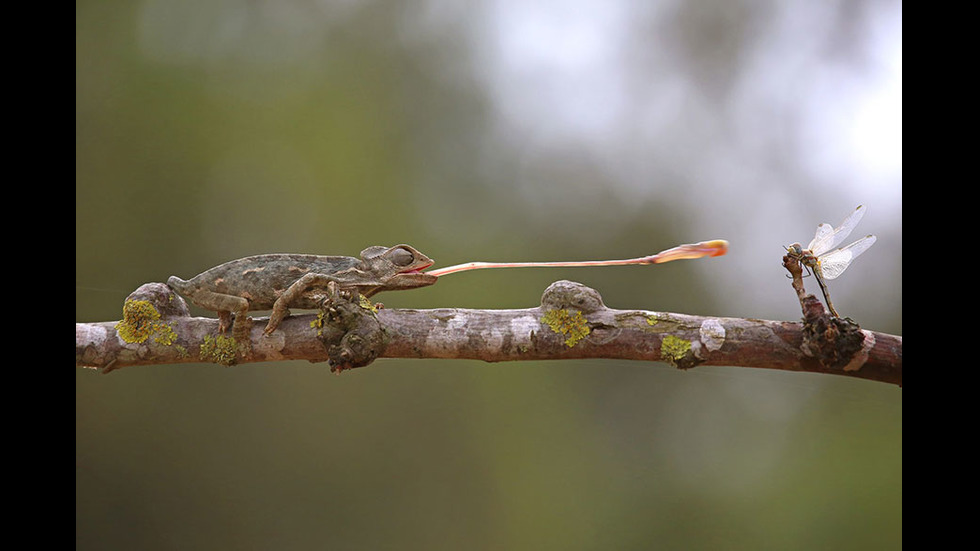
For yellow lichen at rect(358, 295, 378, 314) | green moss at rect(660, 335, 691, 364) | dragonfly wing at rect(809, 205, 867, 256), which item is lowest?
green moss at rect(660, 335, 691, 364)

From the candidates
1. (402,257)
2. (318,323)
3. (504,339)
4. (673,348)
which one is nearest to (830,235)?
(673,348)

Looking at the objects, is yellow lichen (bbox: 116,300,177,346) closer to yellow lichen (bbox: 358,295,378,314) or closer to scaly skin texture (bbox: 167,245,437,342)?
scaly skin texture (bbox: 167,245,437,342)

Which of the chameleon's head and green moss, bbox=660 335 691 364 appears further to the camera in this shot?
the chameleon's head

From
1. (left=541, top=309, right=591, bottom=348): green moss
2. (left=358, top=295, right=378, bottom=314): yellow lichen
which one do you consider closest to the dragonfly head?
(left=541, top=309, right=591, bottom=348): green moss

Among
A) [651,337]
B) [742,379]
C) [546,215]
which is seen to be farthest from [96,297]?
[742,379]
